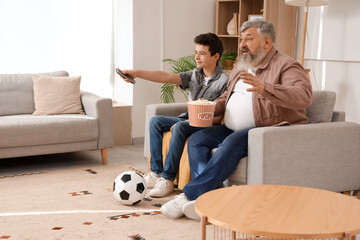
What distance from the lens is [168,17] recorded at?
547 cm

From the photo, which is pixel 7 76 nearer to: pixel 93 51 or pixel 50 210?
pixel 93 51

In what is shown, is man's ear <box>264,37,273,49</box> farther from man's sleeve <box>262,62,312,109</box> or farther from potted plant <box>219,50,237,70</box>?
potted plant <box>219,50,237,70</box>

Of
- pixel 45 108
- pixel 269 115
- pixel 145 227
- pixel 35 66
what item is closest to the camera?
pixel 145 227

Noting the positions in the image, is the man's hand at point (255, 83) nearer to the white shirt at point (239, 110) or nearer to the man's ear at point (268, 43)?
the white shirt at point (239, 110)

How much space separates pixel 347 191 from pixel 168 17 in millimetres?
2897

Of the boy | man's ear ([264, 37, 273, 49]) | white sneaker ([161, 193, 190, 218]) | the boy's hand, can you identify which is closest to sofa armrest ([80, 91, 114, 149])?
the boy

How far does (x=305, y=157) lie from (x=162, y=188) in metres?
0.95

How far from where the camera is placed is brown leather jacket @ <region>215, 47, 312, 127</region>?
291 centimetres

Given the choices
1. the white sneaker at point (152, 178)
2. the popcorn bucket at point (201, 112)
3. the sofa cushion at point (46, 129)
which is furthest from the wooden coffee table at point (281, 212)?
the sofa cushion at point (46, 129)

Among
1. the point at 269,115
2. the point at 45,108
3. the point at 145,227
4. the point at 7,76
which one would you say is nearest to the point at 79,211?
the point at 145,227

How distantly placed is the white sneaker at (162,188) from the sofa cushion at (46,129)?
1081 millimetres

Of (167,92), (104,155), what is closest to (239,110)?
(104,155)

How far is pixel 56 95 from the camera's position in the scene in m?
4.53

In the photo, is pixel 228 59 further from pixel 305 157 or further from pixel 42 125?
pixel 305 157
